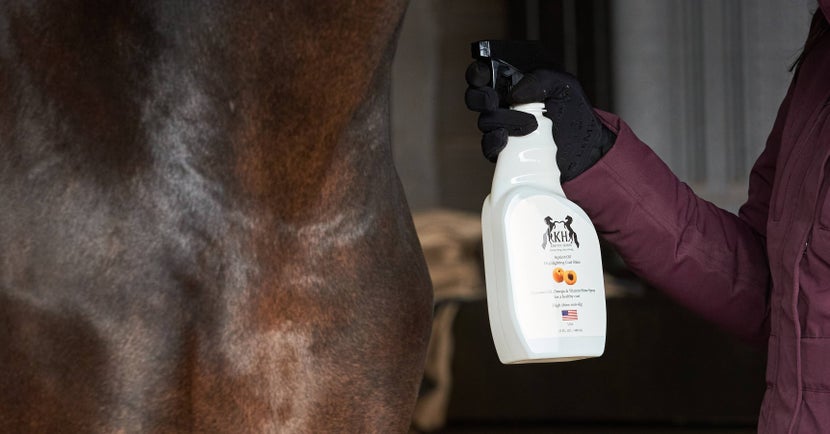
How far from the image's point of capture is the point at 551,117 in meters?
1.11

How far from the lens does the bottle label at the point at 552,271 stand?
1.03m

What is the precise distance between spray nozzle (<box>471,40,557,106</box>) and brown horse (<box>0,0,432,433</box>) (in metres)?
0.20

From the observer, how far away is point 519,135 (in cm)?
107

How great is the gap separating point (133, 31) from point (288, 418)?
0.93ft

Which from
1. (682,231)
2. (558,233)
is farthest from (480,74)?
(682,231)

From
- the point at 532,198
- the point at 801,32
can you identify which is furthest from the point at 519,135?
the point at 801,32

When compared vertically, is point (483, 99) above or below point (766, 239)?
above

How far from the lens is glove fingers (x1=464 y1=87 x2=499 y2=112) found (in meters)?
1.07

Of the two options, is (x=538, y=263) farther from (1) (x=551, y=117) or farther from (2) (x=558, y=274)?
(1) (x=551, y=117)

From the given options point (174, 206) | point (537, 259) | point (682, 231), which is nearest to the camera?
point (174, 206)

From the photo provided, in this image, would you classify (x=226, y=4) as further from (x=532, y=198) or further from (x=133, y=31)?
(x=532, y=198)

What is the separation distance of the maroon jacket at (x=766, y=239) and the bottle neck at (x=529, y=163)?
0.24 feet

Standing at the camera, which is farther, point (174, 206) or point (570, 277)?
point (570, 277)

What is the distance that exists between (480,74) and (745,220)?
0.36 m
